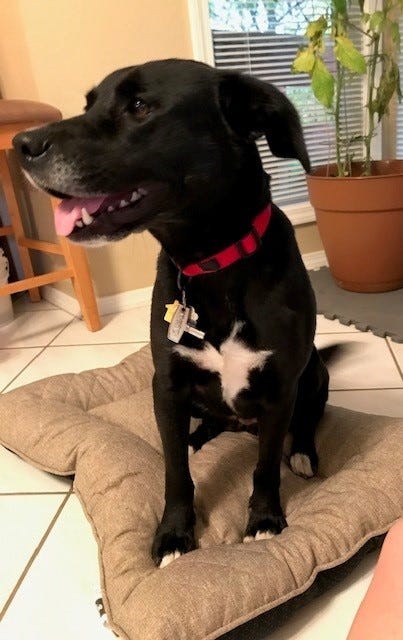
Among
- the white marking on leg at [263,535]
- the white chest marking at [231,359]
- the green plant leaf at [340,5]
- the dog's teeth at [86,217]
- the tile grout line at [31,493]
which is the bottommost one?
the tile grout line at [31,493]

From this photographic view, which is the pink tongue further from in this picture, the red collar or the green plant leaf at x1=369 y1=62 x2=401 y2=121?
the green plant leaf at x1=369 y1=62 x2=401 y2=121

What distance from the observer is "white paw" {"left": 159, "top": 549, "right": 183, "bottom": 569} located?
2.72ft

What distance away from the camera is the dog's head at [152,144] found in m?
0.74

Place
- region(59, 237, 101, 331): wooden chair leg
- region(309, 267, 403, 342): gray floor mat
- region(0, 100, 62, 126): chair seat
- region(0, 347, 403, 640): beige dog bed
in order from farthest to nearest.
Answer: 1. region(59, 237, 101, 331): wooden chair leg
2. region(309, 267, 403, 342): gray floor mat
3. region(0, 100, 62, 126): chair seat
4. region(0, 347, 403, 640): beige dog bed

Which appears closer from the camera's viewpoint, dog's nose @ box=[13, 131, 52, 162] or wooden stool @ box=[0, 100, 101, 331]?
dog's nose @ box=[13, 131, 52, 162]

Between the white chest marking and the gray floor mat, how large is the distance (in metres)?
0.92

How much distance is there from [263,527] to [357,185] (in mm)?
1336

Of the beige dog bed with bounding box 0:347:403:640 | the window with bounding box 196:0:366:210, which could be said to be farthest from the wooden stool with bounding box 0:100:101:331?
the window with bounding box 196:0:366:210

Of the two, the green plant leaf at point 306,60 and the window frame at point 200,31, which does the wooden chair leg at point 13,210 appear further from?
the green plant leaf at point 306,60

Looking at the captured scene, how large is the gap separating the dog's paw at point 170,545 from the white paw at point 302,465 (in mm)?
282

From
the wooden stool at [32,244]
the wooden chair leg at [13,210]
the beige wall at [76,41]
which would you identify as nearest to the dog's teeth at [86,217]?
the wooden stool at [32,244]

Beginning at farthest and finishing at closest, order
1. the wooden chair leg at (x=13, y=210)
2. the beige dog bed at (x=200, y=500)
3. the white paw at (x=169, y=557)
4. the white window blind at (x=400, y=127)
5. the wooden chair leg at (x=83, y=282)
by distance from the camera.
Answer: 1. the white window blind at (x=400, y=127)
2. the wooden chair leg at (x=13, y=210)
3. the wooden chair leg at (x=83, y=282)
4. the white paw at (x=169, y=557)
5. the beige dog bed at (x=200, y=500)

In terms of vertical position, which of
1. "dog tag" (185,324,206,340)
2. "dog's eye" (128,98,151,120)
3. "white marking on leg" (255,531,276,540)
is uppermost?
"dog's eye" (128,98,151,120)

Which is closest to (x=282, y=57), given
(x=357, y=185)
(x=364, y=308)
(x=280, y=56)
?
(x=280, y=56)
